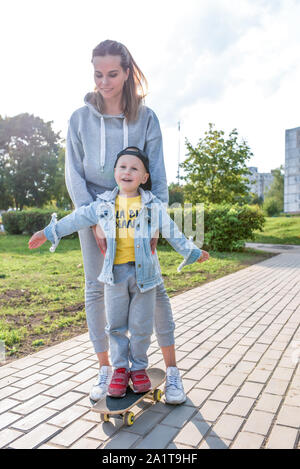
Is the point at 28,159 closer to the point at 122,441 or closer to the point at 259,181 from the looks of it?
the point at 122,441

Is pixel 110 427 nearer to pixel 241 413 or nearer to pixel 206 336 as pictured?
pixel 241 413

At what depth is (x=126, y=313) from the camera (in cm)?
255

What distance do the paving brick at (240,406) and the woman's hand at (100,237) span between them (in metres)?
1.30

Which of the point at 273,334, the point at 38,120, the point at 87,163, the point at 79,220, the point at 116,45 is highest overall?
the point at 38,120

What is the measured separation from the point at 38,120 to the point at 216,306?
3721cm

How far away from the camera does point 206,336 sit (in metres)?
4.22

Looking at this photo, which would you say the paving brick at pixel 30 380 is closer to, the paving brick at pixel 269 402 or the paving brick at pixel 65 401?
the paving brick at pixel 65 401

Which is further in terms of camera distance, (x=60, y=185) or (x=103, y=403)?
(x=60, y=185)

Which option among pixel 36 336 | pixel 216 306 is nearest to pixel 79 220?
pixel 36 336

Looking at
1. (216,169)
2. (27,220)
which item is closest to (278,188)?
(216,169)

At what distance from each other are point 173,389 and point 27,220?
1606 centimetres

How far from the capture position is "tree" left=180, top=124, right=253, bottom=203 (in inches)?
710

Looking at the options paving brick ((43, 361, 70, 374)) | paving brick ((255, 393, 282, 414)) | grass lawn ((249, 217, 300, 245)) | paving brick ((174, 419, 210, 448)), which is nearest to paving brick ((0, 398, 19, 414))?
paving brick ((43, 361, 70, 374))

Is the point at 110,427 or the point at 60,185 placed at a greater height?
the point at 60,185
